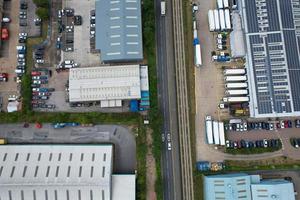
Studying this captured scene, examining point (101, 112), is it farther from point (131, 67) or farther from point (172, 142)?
point (172, 142)

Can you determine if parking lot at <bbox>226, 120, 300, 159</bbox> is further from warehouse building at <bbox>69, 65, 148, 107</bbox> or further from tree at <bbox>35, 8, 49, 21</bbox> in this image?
tree at <bbox>35, 8, 49, 21</bbox>

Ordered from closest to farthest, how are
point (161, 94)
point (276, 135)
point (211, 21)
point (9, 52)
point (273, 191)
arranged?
point (273, 191), point (276, 135), point (161, 94), point (9, 52), point (211, 21)

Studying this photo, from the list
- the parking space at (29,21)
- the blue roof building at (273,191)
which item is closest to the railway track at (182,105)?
Answer: the blue roof building at (273,191)

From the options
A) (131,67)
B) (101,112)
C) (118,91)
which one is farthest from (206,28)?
(101,112)

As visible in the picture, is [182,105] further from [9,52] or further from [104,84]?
[9,52]

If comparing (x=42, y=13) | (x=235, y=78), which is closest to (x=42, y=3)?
(x=42, y=13)
